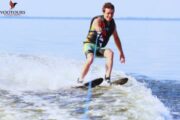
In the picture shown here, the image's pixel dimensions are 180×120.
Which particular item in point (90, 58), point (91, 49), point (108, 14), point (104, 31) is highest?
point (108, 14)

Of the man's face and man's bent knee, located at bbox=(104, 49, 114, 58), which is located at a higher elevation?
the man's face

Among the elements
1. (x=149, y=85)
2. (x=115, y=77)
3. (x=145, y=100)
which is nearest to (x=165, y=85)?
(x=149, y=85)

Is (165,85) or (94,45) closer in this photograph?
(94,45)

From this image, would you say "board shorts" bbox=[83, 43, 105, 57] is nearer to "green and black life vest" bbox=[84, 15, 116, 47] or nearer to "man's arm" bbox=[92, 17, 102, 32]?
"green and black life vest" bbox=[84, 15, 116, 47]

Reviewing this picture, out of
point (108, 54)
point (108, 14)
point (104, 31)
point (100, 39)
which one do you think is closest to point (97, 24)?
point (108, 14)

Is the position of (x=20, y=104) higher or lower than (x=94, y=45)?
lower

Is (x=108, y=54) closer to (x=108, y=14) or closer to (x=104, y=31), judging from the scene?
(x=104, y=31)

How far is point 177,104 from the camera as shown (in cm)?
963

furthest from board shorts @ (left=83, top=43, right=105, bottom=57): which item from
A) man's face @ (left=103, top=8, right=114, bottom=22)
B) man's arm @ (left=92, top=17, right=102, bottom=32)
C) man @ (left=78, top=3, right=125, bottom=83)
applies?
man's face @ (left=103, top=8, right=114, bottom=22)

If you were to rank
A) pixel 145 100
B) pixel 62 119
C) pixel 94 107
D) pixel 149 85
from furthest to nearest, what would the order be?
pixel 149 85
pixel 145 100
pixel 94 107
pixel 62 119

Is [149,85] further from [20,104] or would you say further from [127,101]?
[20,104]

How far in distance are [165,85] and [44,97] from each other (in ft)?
13.9

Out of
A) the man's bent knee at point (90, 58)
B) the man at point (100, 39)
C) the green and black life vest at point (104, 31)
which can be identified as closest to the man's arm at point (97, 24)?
the man at point (100, 39)

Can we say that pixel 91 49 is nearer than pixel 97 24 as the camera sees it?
No
